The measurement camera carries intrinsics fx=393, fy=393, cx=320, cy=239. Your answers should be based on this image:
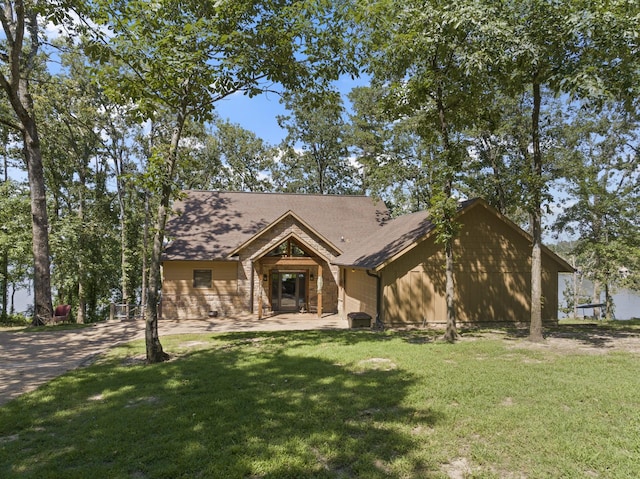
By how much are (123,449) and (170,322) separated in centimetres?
1428

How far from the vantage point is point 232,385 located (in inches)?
293

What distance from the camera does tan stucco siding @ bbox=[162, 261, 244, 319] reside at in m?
19.3

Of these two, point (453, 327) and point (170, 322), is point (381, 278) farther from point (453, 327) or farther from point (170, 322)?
point (170, 322)

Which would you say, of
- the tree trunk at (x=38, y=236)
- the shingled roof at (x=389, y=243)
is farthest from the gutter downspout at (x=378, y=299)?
the tree trunk at (x=38, y=236)

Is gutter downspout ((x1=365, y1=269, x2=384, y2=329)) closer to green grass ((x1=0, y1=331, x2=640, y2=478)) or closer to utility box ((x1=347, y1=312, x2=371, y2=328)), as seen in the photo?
utility box ((x1=347, y1=312, x2=371, y2=328))

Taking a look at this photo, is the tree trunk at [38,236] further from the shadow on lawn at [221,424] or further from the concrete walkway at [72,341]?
the shadow on lawn at [221,424]

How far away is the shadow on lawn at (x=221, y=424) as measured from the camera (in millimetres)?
4445

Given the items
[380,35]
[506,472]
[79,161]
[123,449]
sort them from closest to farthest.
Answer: [506,472] < [123,449] < [380,35] < [79,161]

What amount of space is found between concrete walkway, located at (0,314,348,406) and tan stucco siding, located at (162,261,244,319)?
33.8 inches

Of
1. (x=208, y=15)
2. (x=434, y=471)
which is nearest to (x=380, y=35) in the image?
(x=208, y=15)

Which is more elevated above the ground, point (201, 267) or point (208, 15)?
point (208, 15)

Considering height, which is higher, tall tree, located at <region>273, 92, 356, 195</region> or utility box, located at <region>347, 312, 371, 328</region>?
tall tree, located at <region>273, 92, 356, 195</region>

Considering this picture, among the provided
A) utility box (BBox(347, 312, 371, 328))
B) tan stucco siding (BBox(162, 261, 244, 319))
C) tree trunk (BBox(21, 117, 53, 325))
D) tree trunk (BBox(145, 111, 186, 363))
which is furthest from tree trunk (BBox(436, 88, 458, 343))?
tree trunk (BBox(21, 117, 53, 325))

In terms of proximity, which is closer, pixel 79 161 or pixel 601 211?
pixel 601 211
